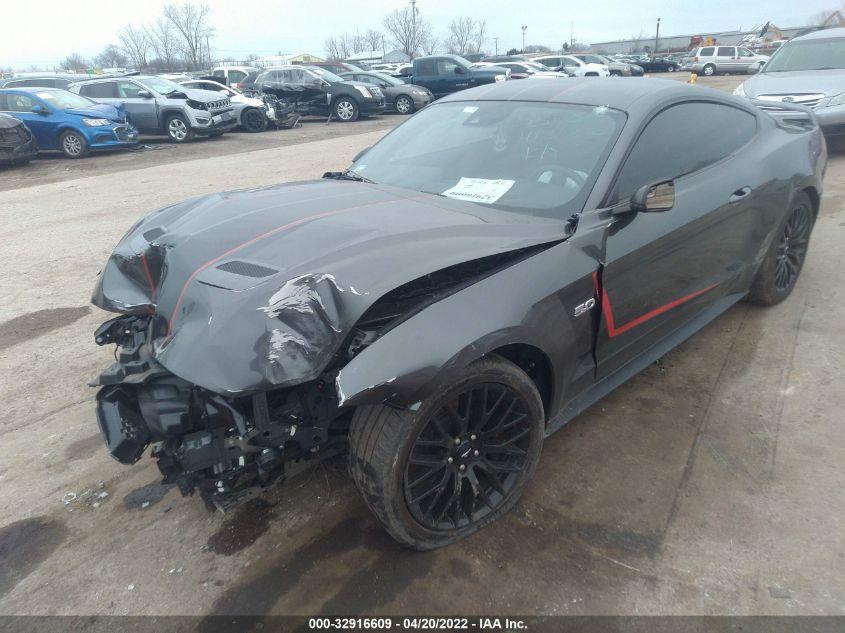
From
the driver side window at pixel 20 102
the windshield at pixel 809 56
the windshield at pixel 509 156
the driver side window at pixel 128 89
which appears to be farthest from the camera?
the driver side window at pixel 128 89

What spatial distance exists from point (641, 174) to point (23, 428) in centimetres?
341

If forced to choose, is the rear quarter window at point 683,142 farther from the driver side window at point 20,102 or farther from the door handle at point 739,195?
the driver side window at point 20,102

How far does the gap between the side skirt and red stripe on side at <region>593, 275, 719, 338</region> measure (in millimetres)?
201

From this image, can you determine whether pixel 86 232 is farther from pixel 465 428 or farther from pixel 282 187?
pixel 465 428

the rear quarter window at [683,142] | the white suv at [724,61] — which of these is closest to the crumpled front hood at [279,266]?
the rear quarter window at [683,142]

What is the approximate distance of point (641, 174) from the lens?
2.70 m

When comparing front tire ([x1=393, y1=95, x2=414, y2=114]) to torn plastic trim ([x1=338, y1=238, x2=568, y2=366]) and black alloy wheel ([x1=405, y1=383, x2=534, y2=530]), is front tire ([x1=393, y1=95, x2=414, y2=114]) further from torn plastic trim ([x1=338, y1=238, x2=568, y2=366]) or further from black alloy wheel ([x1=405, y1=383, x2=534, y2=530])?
black alloy wheel ([x1=405, y1=383, x2=534, y2=530])

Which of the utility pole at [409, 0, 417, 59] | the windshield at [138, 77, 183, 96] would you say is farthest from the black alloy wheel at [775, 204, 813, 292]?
the utility pole at [409, 0, 417, 59]

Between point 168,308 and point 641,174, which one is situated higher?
point 641,174

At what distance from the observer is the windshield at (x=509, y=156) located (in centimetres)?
262

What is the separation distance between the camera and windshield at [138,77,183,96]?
560 inches

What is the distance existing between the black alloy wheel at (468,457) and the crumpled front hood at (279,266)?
0.50 metres

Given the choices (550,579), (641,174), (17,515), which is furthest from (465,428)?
(17,515)

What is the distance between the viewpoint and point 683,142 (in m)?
3.01
